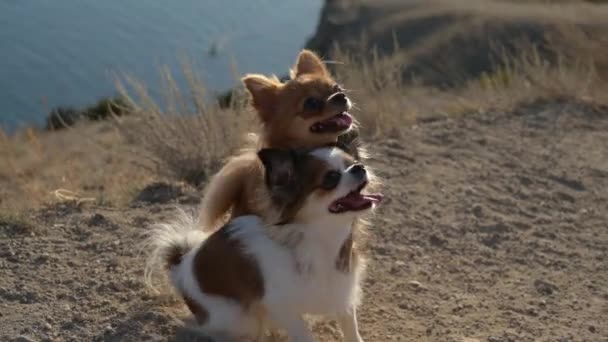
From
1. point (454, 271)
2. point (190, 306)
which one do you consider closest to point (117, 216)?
point (190, 306)

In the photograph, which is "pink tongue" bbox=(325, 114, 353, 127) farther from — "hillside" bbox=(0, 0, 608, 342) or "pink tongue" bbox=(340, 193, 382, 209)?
"hillside" bbox=(0, 0, 608, 342)

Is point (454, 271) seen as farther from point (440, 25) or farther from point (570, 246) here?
point (440, 25)

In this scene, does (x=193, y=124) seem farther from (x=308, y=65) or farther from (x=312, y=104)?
(x=312, y=104)

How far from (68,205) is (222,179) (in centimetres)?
240

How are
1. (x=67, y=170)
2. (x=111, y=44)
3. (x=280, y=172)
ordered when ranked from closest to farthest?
(x=280, y=172) → (x=67, y=170) → (x=111, y=44)

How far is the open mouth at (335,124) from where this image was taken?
378 centimetres

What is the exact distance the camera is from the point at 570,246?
591 centimetres

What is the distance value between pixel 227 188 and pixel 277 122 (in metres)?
0.49

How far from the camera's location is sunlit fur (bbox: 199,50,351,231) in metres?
3.83

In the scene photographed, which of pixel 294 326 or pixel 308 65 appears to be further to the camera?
pixel 308 65

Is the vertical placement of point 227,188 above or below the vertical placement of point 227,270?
above

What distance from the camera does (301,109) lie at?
3.83 metres

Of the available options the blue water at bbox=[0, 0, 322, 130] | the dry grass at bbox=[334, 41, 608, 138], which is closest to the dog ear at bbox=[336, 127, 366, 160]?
the dry grass at bbox=[334, 41, 608, 138]

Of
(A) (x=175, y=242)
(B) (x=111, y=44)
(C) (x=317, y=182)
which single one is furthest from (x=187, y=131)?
(B) (x=111, y=44)
